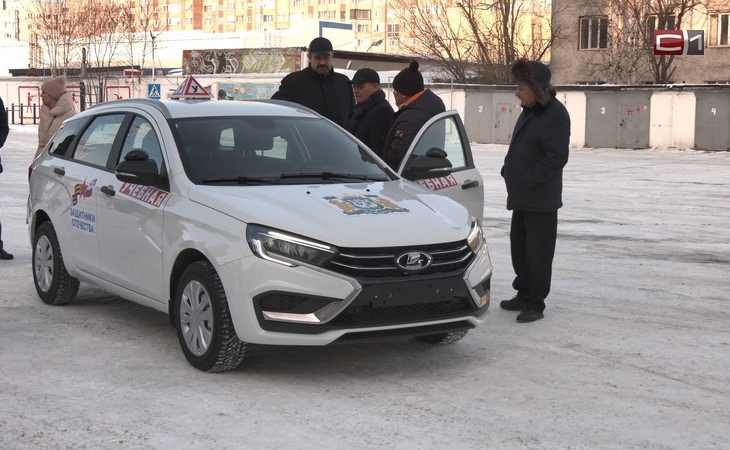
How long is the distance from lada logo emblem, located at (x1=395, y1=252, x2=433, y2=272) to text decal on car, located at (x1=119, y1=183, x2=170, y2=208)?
5.26ft

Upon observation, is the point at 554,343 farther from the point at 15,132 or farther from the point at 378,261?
the point at 15,132

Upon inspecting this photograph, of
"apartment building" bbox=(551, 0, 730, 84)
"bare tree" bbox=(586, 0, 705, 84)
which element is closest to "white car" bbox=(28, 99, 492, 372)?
"bare tree" bbox=(586, 0, 705, 84)

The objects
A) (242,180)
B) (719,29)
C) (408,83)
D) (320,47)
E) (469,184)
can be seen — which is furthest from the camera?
(719,29)

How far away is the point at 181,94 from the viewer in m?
23.1

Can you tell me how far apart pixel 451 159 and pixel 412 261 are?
261 centimetres

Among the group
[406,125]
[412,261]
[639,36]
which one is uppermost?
[639,36]

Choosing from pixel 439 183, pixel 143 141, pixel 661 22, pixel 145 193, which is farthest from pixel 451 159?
pixel 661 22

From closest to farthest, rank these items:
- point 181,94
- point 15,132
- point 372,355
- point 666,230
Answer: point 372,355, point 666,230, point 181,94, point 15,132

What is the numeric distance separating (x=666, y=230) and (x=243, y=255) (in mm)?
8903

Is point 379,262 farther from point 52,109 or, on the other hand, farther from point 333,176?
point 52,109

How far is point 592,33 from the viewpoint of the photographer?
51406 millimetres

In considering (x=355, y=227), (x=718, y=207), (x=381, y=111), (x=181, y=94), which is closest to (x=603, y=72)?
(x=181, y=94)

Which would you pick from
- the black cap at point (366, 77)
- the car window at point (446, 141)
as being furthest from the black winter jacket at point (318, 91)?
the car window at point (446, 141)

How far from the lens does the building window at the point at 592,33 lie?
51156 millimetres
